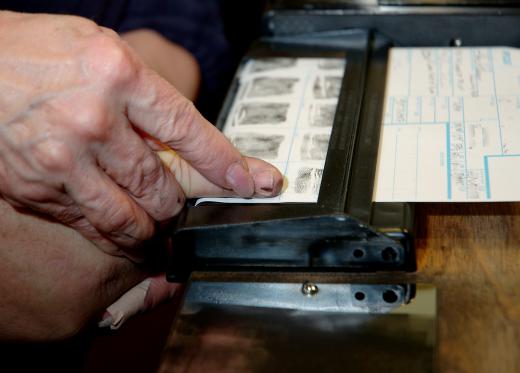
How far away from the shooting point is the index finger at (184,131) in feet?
1.95

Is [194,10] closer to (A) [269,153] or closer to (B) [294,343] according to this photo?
(A) [269,153]

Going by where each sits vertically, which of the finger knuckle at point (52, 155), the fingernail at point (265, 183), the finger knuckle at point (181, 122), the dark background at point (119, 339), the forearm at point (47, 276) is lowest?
the dark background at point (119, 339)

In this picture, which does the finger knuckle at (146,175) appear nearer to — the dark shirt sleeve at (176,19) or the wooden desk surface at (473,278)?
the wooden desk surface at (473,278)

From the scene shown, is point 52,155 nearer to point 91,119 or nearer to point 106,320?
point 91,119

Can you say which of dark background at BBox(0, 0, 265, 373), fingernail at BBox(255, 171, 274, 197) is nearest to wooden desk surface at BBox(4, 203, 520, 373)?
fingernail at BBox(255, 171, 274, 197)

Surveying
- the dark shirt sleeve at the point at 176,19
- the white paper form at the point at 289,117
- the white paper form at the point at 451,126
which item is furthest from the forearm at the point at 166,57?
the white paper form at the point at 451,126

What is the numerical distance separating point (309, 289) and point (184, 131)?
0.17m

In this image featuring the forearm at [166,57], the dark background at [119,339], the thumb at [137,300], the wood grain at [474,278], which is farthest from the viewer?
the forearm at [166,57]

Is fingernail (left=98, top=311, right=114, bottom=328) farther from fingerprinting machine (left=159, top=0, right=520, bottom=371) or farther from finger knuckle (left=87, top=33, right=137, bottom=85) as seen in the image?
finger knuckle (left=87, top=33, right=137, bottom=85)

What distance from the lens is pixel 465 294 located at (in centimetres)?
54

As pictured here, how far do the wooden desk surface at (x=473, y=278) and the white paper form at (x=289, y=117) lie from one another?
4.1 inches

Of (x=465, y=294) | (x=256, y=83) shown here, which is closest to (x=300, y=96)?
(x=256, y=83)

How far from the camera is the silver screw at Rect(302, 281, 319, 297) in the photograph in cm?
56

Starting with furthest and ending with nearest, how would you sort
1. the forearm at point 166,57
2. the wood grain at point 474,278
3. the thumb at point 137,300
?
1. the forearm at point 166,57
2. the thumb at point 137,300
3. the wood grain at point 474,278
